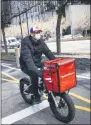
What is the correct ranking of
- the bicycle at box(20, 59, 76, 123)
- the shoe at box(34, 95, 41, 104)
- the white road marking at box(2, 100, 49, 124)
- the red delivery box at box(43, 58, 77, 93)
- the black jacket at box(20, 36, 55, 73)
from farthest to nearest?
the shoe at box(34, 95, 41, 104) → the white road marking at box(2, 100, 49, 124) → the black jacket at box(20, 36, 55, 73) → the bicycle at box(20, 59, 76, 123) → the red delivery box at box(43, 58, 77, 93)

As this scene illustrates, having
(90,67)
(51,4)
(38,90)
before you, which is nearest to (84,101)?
(38,90)

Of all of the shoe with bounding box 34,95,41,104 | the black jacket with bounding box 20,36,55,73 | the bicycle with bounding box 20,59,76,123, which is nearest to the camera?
the bicycle with bounding box 20,59,76,123

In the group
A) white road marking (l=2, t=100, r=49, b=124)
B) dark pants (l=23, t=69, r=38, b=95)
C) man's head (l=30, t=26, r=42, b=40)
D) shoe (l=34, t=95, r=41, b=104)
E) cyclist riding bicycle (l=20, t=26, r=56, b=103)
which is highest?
man's head (l=30, t=26, r=42, b=40)

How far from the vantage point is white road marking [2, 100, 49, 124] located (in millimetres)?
6104

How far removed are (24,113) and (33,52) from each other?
4.77ft

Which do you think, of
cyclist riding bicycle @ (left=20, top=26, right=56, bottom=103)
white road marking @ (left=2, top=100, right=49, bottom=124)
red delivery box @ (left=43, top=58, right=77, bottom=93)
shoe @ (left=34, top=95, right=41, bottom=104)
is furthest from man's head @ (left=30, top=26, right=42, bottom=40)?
white road marking @ (left=2, top=100, right=49, bottom=124)

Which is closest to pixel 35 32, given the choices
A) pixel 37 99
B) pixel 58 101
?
pixel 58 101

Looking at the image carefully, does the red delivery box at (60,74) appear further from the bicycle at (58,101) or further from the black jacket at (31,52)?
the black jacket at (31,52)

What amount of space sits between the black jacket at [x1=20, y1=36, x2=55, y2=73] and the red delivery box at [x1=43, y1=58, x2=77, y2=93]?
352mm

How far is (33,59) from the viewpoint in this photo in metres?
6.07

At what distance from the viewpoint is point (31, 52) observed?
235 inches

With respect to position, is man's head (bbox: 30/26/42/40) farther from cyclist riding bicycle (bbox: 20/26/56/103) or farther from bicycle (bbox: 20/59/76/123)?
bicycle (bbox: 20/59/76/123)

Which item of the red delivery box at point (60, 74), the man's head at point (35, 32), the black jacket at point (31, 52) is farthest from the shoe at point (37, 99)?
the man's head at point (35, 32)

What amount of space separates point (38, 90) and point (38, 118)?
0.65 m
